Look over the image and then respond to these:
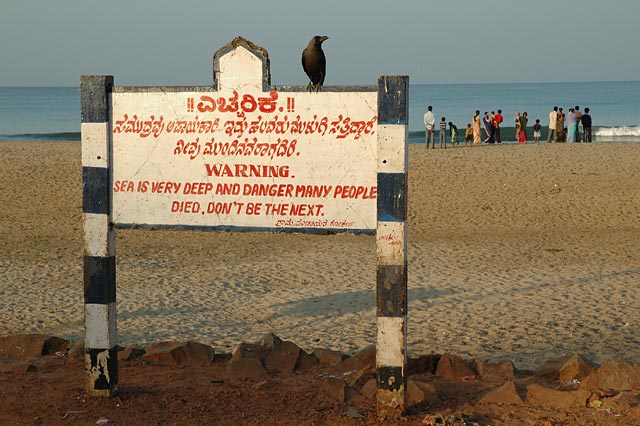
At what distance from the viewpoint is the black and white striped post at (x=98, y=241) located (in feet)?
18.1

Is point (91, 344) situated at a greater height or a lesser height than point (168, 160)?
lesser

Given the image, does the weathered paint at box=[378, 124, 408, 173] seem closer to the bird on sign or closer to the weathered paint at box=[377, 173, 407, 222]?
the weathered paint at box=[377, 173, 407, 222]

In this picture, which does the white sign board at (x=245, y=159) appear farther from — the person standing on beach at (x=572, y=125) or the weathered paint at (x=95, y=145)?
the person standing on beach at (x=572, y=125)

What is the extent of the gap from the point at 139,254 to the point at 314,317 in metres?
4.57

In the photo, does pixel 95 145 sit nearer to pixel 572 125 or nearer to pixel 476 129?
pixel 476 129

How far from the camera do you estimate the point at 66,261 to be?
41.0 feet

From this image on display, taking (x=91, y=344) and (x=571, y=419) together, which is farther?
(x=91, y=344)

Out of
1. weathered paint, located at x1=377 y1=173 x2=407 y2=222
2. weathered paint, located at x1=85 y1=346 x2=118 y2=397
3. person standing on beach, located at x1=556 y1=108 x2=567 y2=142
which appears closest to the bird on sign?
weathered paint, located at x1=377 y1=173 x2=407 y2=222

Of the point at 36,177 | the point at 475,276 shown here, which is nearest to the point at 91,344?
the point at 475,276

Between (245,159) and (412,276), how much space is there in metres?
6.33

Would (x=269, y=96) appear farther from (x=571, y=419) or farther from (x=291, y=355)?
(x=571, y=419)

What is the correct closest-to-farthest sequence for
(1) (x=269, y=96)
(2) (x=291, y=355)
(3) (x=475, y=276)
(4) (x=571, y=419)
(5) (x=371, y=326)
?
(4) (x=571, y=419) → (1) (x=269, y=96) → (2) (x=291, y=355) → (5) (x=371, y=326) → (3) (x=475, y=276)

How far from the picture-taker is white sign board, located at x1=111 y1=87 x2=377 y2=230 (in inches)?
207

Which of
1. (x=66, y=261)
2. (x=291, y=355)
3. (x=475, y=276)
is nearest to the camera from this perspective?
(x=291, y=355)
